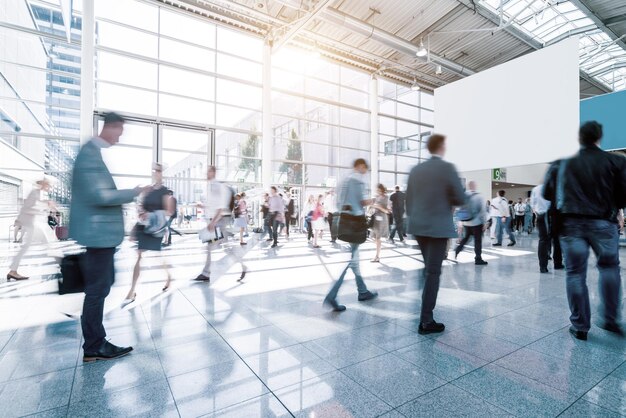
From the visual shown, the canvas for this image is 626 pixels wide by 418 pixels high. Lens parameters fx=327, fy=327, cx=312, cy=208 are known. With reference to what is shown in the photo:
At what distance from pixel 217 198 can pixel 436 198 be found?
268 centimetres

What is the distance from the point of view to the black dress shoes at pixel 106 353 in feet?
7.22

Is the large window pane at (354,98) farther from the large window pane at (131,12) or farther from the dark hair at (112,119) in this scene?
the dark hair at (112,119)

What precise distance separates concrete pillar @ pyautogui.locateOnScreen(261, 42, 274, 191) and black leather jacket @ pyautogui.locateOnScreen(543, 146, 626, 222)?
1030 cm

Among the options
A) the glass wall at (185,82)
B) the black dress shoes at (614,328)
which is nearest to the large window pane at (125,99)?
the glass wall at (185,82)

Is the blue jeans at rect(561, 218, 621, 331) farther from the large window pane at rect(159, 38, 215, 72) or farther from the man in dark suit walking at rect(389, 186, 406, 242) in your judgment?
the large window pane at rect(159, 38, 215, 72)

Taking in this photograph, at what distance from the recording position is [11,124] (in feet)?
28.7

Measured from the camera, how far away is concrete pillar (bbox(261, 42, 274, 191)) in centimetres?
1220

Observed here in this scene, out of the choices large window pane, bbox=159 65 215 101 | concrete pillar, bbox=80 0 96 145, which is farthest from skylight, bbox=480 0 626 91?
concrete pillar, bbox=80 0 96 145

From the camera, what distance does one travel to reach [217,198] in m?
4.14

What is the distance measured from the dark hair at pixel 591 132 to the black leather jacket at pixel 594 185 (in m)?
0.05

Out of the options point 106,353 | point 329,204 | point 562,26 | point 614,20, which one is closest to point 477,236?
point 329,204

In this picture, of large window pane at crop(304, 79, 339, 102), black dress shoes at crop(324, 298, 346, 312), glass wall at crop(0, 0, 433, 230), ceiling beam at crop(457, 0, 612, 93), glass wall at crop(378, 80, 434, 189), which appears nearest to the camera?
black dress shoes at crop(324, 298, 346, 312)

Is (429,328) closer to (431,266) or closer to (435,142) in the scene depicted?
(431,266)

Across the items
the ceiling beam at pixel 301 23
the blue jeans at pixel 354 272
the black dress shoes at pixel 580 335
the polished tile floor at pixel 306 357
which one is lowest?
the polished tile floor at pixel 306 357
